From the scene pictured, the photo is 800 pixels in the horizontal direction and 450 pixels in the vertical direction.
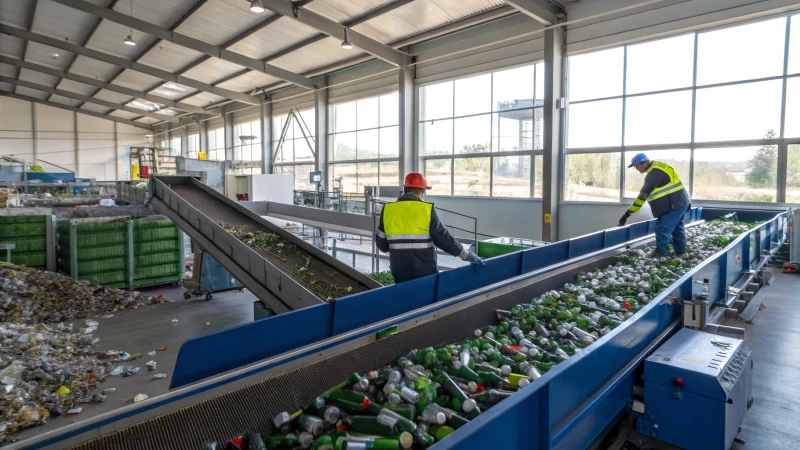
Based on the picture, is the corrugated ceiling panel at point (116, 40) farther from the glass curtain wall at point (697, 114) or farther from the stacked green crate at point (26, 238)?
the glass curtain wall at point (697, 114)

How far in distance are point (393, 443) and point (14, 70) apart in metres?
27.5

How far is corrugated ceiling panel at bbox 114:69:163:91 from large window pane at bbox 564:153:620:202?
17683 mm

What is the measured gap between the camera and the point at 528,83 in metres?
11.9

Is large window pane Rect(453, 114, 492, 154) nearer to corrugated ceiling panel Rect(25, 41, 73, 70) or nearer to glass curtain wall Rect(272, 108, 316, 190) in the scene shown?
glass curtain wall Rect(272, 108, 316, 190)

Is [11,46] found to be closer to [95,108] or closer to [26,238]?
[95,108]

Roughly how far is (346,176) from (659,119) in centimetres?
1075

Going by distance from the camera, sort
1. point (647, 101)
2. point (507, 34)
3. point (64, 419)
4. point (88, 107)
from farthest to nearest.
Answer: point (88, 107) < point (507, 34) < point (647, 101) < point (64, 419)

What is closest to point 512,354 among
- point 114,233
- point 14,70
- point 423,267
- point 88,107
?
point 423,267

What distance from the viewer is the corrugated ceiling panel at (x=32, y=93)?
2476 cm

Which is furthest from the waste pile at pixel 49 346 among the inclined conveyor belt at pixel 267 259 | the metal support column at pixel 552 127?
the metal support column at pixel 552 127

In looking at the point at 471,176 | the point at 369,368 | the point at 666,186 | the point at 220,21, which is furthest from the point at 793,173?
the point at 220,21

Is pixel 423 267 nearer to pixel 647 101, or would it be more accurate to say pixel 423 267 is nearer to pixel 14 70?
pixel 647 101

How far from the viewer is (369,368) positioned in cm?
253

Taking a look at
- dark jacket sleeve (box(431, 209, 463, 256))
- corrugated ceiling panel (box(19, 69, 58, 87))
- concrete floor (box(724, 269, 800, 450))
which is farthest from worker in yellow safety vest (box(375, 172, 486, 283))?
corrugated ceiling panel (box(19, 69, 58, 87))
